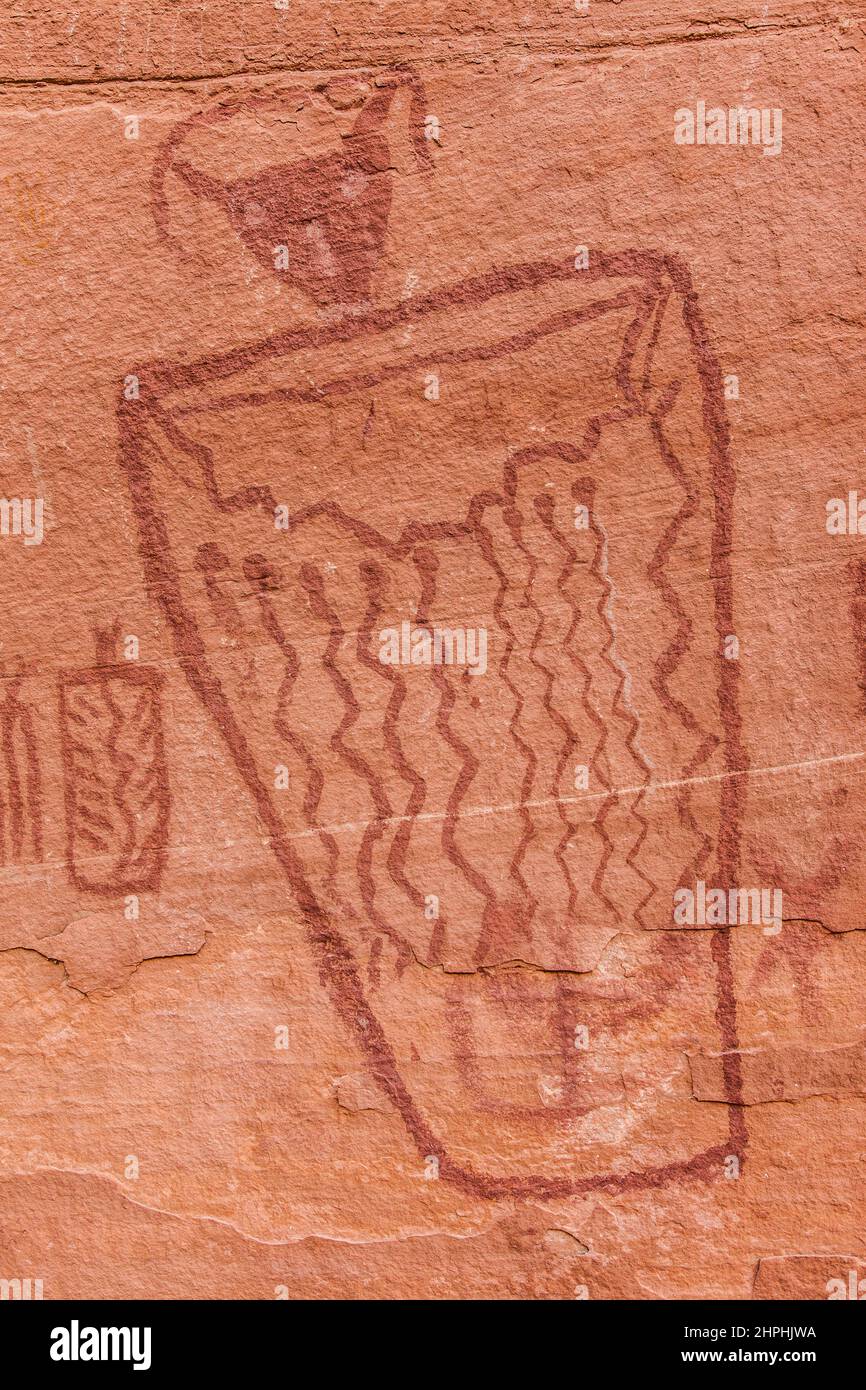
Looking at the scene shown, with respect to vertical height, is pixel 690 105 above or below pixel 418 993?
above

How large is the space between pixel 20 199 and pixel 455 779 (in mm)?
1560

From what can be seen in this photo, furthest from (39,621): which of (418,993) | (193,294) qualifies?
(418,993)

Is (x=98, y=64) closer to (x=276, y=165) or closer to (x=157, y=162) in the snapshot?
(x=157, y=162)

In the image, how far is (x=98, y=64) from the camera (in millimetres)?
2551

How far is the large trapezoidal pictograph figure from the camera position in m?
2.52

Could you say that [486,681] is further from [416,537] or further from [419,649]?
[416,537]

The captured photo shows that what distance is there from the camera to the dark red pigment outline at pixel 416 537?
250 cm

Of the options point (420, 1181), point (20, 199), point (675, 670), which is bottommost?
point (420, 1181)

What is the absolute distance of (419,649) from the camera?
2.55 metres

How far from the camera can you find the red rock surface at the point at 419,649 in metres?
2.50

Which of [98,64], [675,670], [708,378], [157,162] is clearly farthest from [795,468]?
[98,64]

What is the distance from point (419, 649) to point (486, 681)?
0.16 m

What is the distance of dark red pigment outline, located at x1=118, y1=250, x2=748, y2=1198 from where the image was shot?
8.21 feet

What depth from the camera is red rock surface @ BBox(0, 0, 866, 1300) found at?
2.50 m
